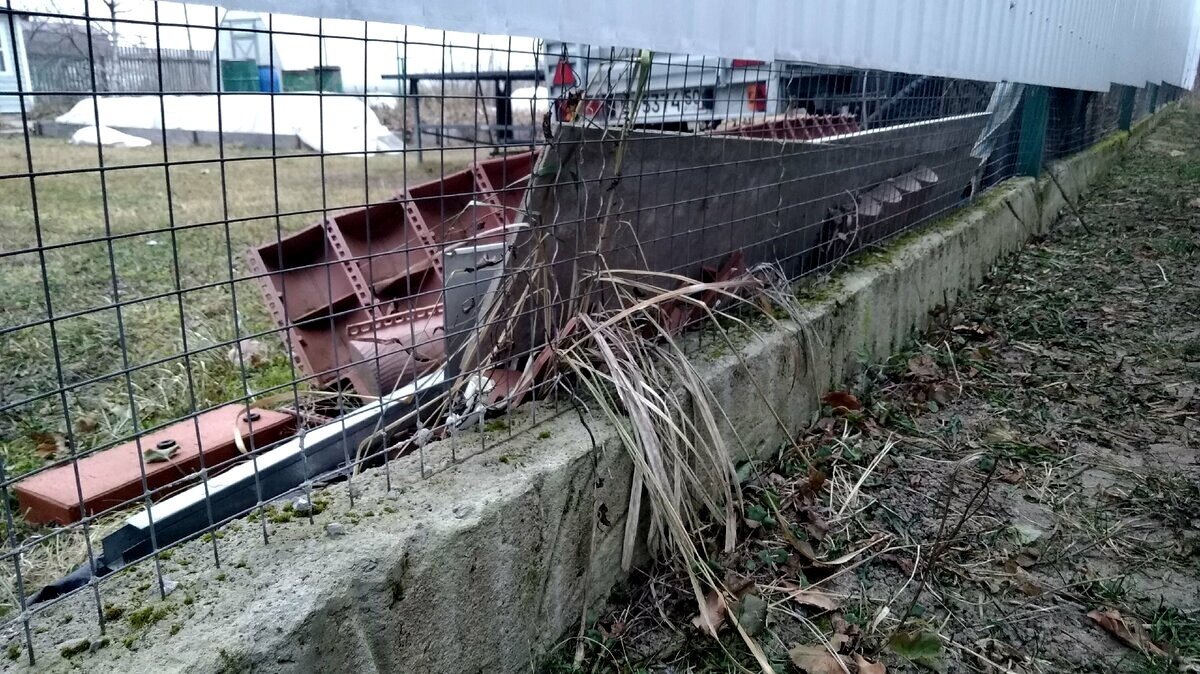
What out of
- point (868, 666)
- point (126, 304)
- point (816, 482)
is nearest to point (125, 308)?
point (126, 304)

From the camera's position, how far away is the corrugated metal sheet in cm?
177

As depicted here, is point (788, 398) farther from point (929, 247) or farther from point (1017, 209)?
point (1017, 209)

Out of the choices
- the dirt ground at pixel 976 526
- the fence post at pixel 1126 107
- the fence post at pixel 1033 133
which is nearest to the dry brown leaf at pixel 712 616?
the dirt ground at pixel 976 526

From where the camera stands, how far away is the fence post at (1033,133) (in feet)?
23.7

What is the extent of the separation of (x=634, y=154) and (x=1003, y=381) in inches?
94.3

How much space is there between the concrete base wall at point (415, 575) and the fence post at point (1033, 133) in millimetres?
5784

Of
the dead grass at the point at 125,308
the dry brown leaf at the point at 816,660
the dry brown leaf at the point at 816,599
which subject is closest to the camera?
the dead grass at the point at 125,308

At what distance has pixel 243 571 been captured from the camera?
61.3 inches

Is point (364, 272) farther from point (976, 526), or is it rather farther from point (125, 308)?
point (976, 526)

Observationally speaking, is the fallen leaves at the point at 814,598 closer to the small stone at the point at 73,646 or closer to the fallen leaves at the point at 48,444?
the small stone at the point at 73,646

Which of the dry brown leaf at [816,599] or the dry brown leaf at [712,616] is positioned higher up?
the dry brown leaf at [712,616]

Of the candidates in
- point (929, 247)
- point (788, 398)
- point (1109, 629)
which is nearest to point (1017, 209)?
point (929, 247)

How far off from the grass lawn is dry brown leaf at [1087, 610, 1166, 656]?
7.04ft

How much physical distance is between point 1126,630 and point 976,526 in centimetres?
58
